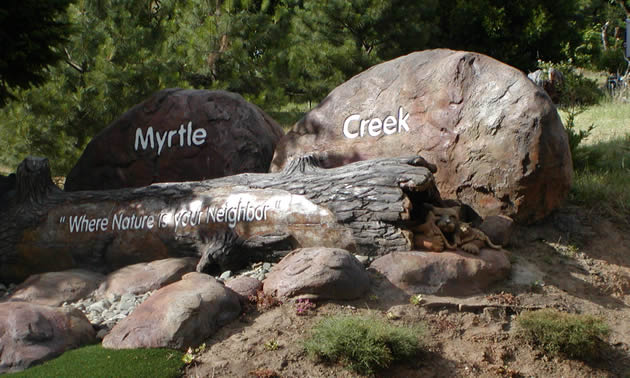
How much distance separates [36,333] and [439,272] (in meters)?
2.83

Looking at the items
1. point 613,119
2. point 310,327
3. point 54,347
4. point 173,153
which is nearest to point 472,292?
point 310,327

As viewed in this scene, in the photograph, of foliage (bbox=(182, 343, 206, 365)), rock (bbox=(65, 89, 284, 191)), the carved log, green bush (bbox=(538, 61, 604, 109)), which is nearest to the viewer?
foliage (bbox=(182, 343, 206, 365))

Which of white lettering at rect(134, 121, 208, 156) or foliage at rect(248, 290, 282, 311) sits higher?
white lettering at rect(134, 121, 208, 156)

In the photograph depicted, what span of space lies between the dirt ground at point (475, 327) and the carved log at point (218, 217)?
0.70 metres

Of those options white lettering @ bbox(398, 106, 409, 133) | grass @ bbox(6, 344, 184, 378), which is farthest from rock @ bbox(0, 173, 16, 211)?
white lettering @ bbox(398, 106, 409, 133)

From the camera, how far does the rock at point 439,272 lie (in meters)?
4.70

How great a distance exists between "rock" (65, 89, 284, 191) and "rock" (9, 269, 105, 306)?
1.90m

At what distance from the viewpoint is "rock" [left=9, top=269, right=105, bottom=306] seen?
17.1ft

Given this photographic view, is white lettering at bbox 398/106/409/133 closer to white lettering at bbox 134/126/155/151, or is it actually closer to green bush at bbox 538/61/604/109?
white lettering at bbox 134/126/155/151

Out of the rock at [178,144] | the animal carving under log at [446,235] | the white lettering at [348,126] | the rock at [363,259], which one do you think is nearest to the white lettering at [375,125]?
the white lettering at [348,126]

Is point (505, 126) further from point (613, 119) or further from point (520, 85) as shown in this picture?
point (613, 119)

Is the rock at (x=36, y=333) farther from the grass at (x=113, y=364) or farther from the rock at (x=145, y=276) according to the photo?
the rock at (x=145, y=276)

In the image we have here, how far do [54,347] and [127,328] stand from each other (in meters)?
0.47

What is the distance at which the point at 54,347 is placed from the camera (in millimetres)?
4074
